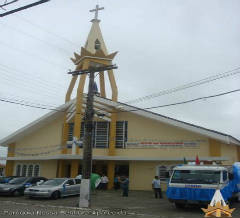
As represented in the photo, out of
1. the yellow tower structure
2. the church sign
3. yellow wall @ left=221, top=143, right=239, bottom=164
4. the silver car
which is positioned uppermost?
the yellow tower structure

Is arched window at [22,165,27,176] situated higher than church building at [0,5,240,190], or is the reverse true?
church building at [0,5,240,190]

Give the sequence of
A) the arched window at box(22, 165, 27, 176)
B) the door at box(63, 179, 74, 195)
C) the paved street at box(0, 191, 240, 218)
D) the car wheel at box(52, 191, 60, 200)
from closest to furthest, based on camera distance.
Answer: the paved street at box(0, 191, 240, 218) < the car wheel at box(52, 191, 60, 200) < the door at box(63, 179, 74, 195) < the arched window at box(22, 165, 27, 176)

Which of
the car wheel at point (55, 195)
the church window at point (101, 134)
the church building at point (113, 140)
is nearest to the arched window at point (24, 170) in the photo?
the church building at point (113, 140)

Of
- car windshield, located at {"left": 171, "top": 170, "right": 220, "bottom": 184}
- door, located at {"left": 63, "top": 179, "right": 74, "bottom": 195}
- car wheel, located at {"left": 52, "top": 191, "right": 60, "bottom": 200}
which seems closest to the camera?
car windshield, located at {"left": 171, "top": 170, "right": 220, "bottom": 184}

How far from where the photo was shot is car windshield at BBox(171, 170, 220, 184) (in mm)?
13152

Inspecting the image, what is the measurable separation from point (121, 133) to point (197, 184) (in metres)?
13.3

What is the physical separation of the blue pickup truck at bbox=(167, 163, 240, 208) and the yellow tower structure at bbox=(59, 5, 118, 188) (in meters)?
11.7

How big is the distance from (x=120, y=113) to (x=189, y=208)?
13.3 m

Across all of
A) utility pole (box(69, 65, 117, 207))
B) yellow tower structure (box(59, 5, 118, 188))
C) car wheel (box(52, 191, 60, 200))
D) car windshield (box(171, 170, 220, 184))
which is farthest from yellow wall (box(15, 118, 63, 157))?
car windshield (box(171, 170, 220, 184))

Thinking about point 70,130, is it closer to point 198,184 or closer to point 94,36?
point 94,36

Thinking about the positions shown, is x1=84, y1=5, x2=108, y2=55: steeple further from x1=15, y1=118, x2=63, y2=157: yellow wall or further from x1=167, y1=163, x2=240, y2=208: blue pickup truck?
x1=167, y1=163, x2=240, y2=208: blue pickup truck

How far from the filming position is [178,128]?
24047mm

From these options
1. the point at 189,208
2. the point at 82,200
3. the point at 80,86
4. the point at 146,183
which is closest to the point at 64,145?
the point at 80,86

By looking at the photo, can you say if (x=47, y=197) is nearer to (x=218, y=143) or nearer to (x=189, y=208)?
(x=189, y=208)
